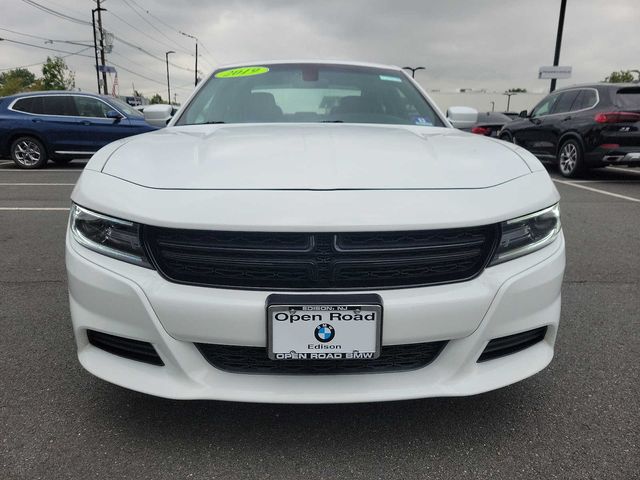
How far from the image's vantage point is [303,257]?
153 cm

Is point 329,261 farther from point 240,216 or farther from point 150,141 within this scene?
point 150,141

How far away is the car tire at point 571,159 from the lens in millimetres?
8688

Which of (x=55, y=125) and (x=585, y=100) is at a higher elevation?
(x=585, y=100)

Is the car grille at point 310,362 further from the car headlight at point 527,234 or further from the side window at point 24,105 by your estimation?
the side window at point 24,105

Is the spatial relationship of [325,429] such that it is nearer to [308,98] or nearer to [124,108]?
[308,98]

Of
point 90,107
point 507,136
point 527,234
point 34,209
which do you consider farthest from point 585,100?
point 90,107

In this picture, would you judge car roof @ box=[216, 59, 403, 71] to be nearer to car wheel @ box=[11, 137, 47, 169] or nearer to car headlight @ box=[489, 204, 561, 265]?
car headlight @ box=[489, 204, 561, 265]

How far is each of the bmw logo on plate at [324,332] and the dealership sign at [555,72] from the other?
17.8 meters

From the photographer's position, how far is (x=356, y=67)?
10.9 ft

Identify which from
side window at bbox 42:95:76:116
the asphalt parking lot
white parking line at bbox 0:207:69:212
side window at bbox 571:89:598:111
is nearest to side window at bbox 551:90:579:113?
side window at bbox 571:89:598:111

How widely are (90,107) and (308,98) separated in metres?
8.84

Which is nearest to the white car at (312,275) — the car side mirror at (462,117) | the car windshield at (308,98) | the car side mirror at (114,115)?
the car windshield at (308,98)

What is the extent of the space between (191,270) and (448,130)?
1.69 m

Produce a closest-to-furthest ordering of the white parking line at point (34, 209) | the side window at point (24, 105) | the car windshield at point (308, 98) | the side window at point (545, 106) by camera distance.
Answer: the car windshield at point (308, 98), the white parking line at point (34, 209), the side window at point (545, 106), the side window at point (24, 105)
